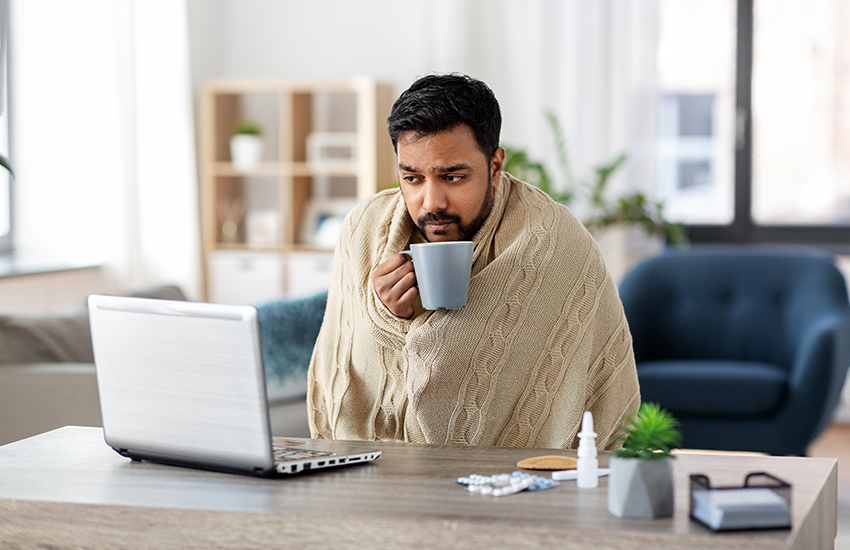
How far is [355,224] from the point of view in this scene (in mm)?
1747

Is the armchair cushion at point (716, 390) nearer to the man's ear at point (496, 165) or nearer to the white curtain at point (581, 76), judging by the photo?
the white curtain at point (581, 76)

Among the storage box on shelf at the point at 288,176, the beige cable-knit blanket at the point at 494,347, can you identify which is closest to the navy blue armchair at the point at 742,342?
the storage box on shelf at the point at 288,176

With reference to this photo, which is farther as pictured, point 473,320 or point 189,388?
point 473,320

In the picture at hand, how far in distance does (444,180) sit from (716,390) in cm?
197

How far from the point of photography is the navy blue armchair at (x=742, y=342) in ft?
10.3

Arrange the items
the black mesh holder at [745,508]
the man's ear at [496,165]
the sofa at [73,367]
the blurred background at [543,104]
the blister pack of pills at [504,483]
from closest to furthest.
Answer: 1. the black mesh holder at [745,508]
2. the blister pack of pills at [504,483]
3. the man's ear at [496,165]
4. the sofa at [73,367]
5. the blurred background at [543,104]

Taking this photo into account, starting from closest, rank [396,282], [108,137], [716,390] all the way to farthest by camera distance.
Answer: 1. [396,282]
2. [716,390]
3. [108,137]

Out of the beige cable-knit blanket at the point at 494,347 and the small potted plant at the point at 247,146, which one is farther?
the small potted plant at the point at 247,146

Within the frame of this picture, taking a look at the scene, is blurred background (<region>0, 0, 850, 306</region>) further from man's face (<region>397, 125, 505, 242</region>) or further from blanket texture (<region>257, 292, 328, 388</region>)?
man's face (<region>397, 125, 505, 242</region>)

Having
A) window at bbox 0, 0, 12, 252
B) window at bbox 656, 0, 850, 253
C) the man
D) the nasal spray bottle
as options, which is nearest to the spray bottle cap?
the nasal spray bottle

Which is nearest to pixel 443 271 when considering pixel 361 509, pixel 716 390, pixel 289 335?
pixel 361 509

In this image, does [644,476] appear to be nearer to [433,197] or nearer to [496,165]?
[433,197]

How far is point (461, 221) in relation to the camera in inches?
60.9

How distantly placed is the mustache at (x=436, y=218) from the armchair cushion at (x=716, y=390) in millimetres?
1915
